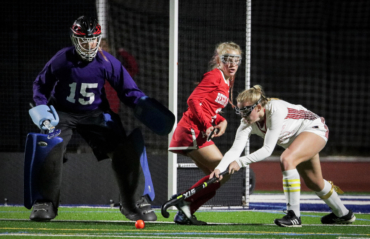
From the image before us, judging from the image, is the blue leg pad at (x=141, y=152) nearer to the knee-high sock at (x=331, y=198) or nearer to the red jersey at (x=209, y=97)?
the red jersey at (x=209, y=97)

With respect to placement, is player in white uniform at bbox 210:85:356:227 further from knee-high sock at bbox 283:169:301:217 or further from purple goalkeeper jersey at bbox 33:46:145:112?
purple goalkeeper jersey at bbox 33:46:145:112

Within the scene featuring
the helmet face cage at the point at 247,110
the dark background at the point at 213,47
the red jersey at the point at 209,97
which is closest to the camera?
the helmet face cage at the point at 247,110

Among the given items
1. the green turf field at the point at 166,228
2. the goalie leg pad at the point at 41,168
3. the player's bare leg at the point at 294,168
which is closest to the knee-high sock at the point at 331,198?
the green turf field at the point at 166,228

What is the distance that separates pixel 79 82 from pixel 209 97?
3.32 ft

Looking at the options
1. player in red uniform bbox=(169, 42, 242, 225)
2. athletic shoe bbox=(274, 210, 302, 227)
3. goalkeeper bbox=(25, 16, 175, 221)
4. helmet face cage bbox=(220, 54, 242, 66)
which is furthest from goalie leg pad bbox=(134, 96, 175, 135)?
athletic shoe bbox=(274, 210, 302, 227)

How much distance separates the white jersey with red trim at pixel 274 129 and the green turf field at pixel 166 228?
1.59 ft

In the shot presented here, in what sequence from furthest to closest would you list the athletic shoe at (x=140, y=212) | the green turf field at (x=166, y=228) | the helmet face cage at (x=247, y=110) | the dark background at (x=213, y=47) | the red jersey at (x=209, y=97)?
the dark background at (x=213, y=47) < the red jersey at (x=209, y=97) < the athletic shoe at (x=140, y=212) < the helmet face cage at (x=247, y=110) < the green turf field at (x=166, y=228)

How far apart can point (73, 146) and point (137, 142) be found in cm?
310

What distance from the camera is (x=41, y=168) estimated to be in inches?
162

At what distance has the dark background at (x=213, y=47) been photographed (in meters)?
6.28

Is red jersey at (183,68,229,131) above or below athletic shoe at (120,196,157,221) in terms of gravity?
above

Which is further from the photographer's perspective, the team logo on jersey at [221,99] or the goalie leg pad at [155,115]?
the team logo on jersey at [221,99]

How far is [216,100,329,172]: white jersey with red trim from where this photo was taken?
4043 mm

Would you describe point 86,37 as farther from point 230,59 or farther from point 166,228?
point 166,228
